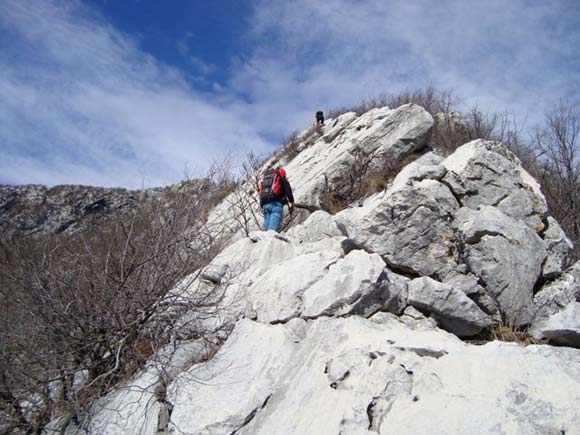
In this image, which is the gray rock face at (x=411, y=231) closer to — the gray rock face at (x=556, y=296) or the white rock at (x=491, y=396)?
the gray rock face at (x=556, y=296)

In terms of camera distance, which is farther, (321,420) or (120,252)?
(120,252)

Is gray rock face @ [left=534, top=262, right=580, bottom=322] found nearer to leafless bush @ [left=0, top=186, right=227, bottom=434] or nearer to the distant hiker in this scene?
leafless bush @ [left=0, top=186, right=227, bottom=434]

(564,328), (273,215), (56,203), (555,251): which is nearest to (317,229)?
(273,215)

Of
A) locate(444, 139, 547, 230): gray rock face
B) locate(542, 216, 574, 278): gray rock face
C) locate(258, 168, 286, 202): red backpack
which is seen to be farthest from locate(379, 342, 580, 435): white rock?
locate(258, 168, 286, 202): red backpack

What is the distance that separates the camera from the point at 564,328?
3.62 metres

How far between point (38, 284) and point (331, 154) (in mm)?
7341

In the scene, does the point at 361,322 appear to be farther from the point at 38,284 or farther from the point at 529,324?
the point at 38,284

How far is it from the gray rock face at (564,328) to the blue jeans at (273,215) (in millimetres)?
4613

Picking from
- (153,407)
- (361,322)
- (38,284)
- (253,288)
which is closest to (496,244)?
(361,322)

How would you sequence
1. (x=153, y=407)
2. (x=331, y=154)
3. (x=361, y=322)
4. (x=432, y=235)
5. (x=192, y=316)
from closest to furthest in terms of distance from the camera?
(x=153, y=407)
(x=361, y=322)
(x=192, y=316)
(x=432, y=235)
(x=331, y=154)

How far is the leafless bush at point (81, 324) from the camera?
3779 millimetres

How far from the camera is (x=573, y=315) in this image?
3635 millimetres

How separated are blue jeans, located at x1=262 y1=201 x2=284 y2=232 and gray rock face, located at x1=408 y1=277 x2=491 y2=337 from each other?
12.0 ft

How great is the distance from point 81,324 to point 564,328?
4.73 meters
